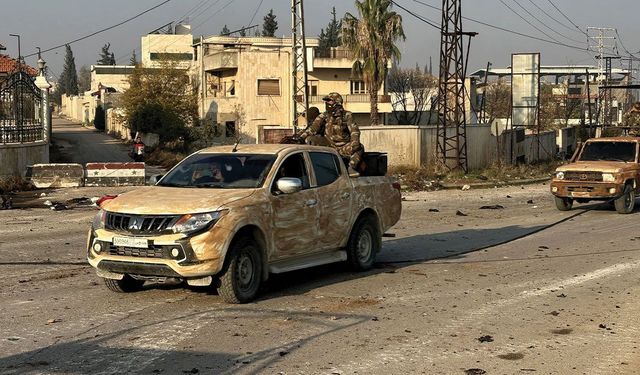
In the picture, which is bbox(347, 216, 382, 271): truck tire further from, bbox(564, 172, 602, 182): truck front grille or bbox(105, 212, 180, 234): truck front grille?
bbox(564, 172, 602, 182): truck front grille

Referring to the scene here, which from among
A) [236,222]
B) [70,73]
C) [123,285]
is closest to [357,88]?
[123,285]

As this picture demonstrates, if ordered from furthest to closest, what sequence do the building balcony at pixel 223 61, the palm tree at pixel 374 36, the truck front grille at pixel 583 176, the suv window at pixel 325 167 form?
the building balcony at pixel 223 61
the palm tree at pixel 374 36
the truck front grille at pixel 583 176
the suv window at pixel 325 167

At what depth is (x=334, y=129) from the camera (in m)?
12.7

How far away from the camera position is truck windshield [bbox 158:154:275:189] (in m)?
8.86

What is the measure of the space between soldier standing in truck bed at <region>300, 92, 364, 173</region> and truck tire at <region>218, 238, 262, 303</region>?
4080mm

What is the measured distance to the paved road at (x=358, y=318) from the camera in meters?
6.25

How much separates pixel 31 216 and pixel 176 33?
84.9 meters

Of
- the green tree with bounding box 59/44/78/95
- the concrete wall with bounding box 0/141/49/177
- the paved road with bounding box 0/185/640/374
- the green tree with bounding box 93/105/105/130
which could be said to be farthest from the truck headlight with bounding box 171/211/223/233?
the green tree with bounding box 59/44/78/95

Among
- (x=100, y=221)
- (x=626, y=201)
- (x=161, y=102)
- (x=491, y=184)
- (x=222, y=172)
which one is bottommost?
(x=491, y=184)

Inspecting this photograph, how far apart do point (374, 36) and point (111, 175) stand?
29629 millimetres

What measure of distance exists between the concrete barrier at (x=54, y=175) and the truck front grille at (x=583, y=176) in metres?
14.3

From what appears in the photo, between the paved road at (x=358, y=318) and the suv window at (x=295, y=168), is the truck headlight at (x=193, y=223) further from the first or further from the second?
the suv window at (x=295, y=168)

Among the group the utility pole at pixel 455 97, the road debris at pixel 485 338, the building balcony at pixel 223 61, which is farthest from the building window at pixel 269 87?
the road debris at pixel 485 338

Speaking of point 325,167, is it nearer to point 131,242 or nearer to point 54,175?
point 131,242
